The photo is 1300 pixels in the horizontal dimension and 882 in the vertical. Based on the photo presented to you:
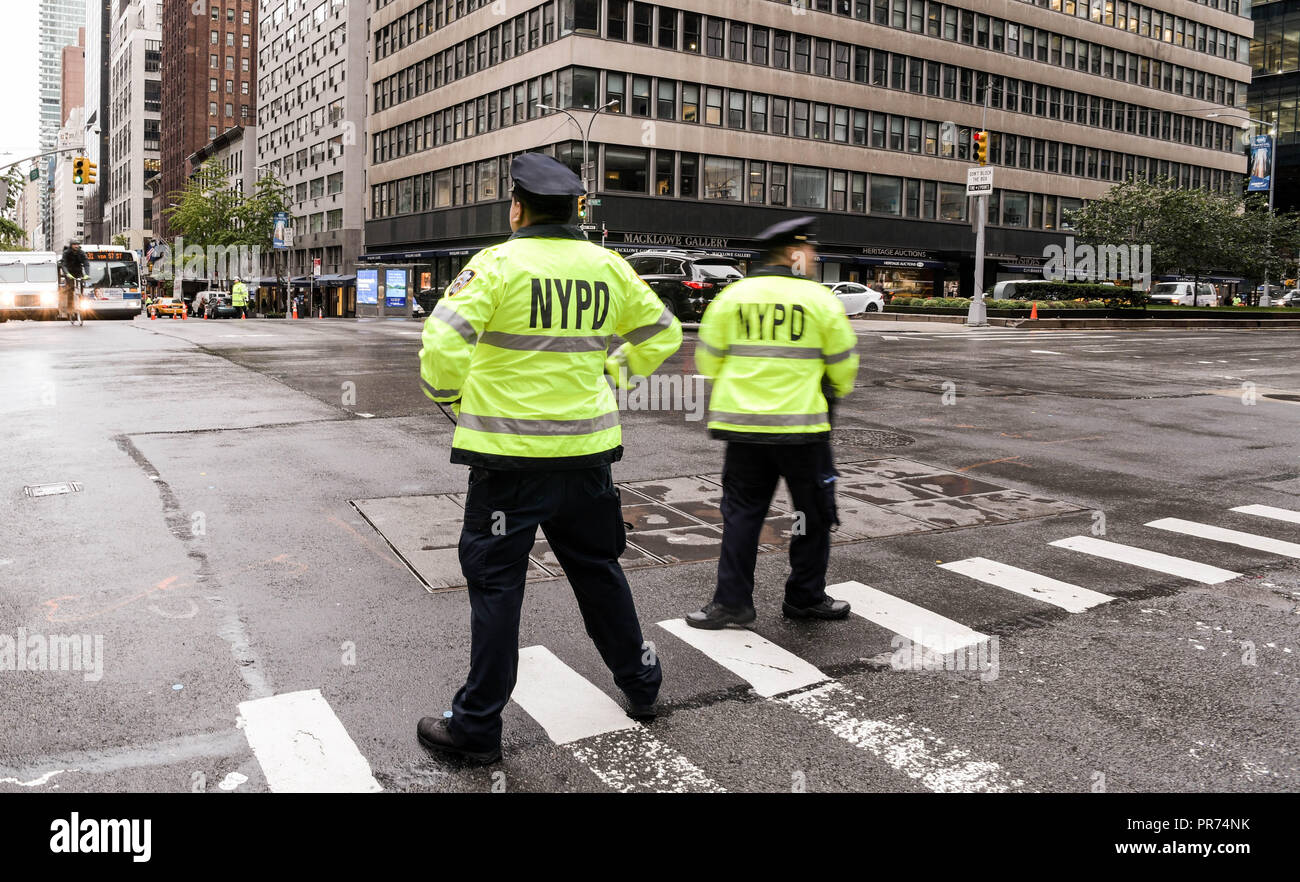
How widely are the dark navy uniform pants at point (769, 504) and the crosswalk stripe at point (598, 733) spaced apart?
3.39 feet

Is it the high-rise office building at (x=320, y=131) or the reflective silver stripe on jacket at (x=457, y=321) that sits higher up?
the high-rise office building at (x=320, y=131)

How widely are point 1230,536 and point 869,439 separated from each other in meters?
4.25

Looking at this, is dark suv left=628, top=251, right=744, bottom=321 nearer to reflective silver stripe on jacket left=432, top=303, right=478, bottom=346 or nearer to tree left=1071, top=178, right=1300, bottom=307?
reflective silver stripe on jacket left=432, top=303, right=478, bottom=346

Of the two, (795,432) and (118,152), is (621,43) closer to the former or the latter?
(795,432)

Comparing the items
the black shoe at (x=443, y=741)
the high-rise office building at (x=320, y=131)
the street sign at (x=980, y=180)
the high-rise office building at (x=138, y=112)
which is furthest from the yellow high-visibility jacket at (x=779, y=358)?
the high-rise office building at (x=138, y=112)

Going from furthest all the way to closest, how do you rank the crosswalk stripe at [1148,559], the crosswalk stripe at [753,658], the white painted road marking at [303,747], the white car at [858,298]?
the white car at [858,298] < the crosswalk stripe at [1148,559] < the crosswalk stripe at [753,658] < the white painted road marking at [303,747]

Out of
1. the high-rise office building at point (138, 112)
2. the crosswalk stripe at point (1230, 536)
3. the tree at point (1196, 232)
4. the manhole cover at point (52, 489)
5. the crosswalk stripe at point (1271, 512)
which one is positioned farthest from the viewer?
the high-rise office building at point (138, 112)

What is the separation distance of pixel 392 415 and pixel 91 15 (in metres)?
218

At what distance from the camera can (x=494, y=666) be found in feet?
12.8

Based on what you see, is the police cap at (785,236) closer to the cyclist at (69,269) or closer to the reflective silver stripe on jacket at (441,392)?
the reflective silver stripe on jacket at (441,392)

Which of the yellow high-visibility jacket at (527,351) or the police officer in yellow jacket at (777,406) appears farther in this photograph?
the police officer in yellow jacket at (777,406)

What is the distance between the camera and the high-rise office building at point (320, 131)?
7681cm

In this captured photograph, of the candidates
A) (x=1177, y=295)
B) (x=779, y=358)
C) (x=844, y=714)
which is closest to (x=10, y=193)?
(x=1177, y=295)
